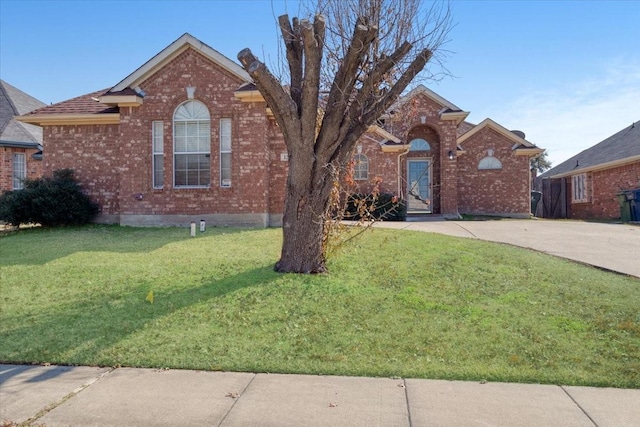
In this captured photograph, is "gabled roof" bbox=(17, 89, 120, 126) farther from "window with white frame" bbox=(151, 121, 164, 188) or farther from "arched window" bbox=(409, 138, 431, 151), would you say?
"arched window" bbox=(409, 138, 431, 151)

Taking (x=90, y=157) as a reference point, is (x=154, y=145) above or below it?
above

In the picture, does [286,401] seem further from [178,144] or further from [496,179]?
[496,179]

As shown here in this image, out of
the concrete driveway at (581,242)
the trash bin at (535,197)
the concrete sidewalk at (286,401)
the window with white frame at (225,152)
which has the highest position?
the window with white frame at (225,152)

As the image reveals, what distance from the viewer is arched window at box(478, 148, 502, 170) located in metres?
22.0

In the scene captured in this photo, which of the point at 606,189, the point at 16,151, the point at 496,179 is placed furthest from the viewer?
the point at 606,189

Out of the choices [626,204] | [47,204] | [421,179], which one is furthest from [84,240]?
[626,204]

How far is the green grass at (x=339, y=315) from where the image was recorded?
4504 millimetres

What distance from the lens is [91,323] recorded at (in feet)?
17.9

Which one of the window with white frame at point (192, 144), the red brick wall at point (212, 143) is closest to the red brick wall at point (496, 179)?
the red brick wall at point (212, 143)

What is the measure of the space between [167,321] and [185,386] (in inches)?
65.1

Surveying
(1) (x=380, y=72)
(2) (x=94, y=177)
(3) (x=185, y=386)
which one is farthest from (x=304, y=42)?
(2) (x=94, y=177)

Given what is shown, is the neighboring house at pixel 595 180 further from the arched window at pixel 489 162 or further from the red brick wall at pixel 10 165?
the red brick wall at pixel 10 165

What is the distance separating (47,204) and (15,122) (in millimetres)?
10345

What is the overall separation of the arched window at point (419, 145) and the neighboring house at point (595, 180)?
8.66m
